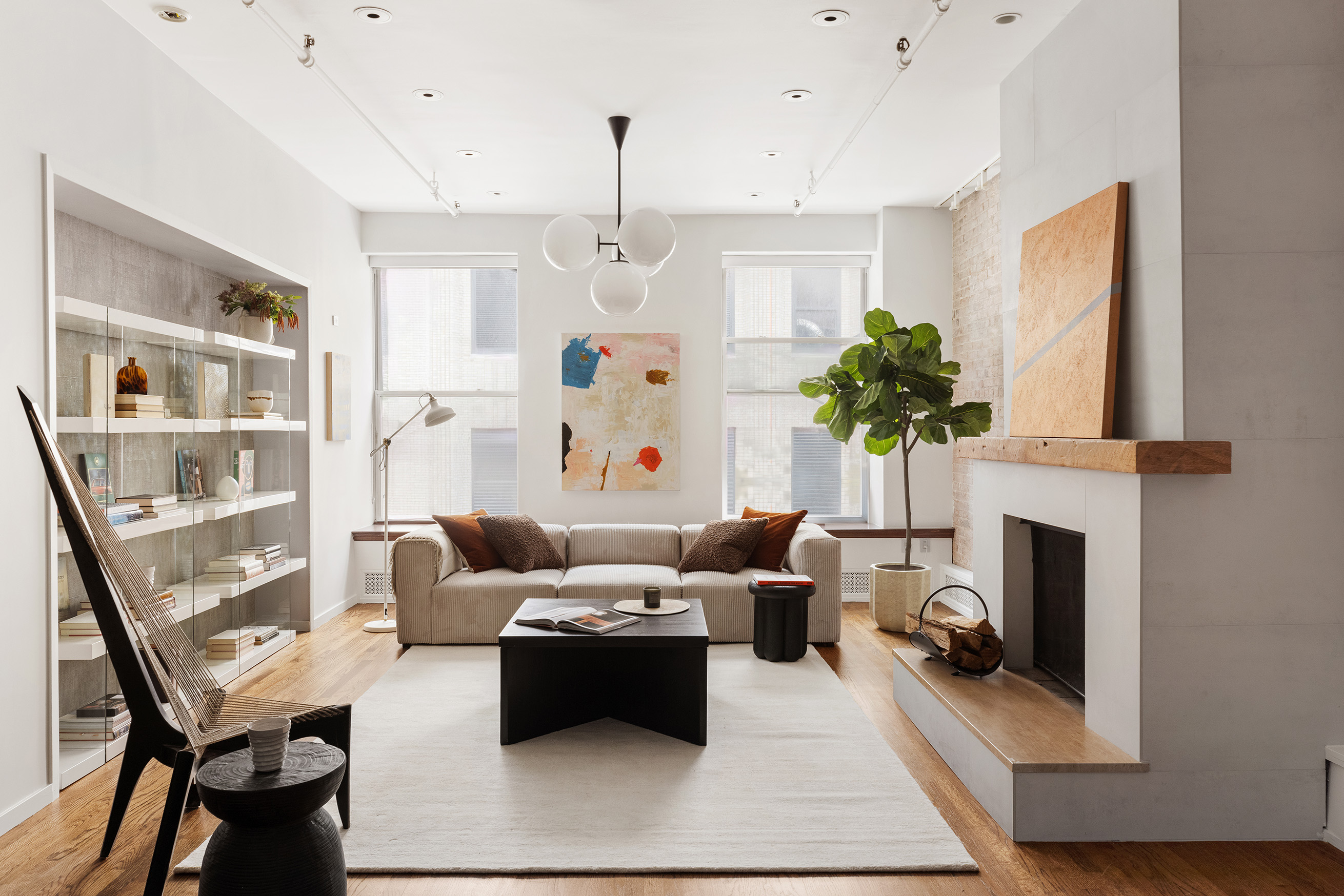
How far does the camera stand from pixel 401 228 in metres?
6.05

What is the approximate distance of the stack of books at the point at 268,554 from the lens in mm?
4270

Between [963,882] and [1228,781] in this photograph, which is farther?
[1228,781]

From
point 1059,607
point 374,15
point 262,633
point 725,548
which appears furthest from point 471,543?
point 1059,607

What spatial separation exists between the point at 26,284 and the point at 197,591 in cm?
159

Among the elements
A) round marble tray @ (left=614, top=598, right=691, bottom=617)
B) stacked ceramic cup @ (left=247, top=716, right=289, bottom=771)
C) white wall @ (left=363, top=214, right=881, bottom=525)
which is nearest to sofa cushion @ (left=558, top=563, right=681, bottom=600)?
round marble tray @ (left=614, top=598, right=691, bottom=617)

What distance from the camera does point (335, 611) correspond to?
549cm

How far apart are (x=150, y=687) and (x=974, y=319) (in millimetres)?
5084

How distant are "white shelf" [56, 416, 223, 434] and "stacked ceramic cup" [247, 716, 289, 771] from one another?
68.3 inches

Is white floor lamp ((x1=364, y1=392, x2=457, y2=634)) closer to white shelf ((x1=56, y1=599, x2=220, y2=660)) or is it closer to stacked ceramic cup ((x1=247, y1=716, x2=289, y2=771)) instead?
white shelf ((x1=56, y1=599, x2=220, y2=660))

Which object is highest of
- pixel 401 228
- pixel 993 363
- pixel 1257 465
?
pixel 401 228

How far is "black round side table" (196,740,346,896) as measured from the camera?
176 cm

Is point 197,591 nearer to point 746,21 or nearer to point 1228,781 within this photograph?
point 746,21

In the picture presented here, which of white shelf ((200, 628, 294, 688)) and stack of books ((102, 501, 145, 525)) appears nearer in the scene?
stack of books ((102, 501, 145, 525))

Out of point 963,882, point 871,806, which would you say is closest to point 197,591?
point 871,806
